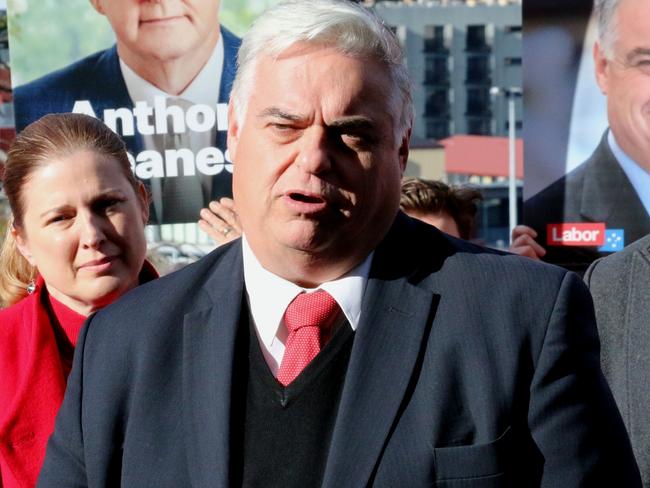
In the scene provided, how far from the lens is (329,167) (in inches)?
69.0

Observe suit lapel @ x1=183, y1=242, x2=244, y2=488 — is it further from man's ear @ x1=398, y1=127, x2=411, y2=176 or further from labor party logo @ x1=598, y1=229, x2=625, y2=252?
labor party logo @ x1=598, y1=229, x2=625, y2=252

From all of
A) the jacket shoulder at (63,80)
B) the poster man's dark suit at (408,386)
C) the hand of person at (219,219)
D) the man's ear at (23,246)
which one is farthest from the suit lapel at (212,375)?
the jacket shoulder at (63,80)

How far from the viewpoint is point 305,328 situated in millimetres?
1877

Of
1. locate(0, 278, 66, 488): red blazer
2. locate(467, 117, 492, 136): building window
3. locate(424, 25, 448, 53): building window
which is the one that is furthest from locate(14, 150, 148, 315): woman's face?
locate(467, 117, 492, 136): building window

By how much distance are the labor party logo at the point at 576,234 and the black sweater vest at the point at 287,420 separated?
2.01 meters

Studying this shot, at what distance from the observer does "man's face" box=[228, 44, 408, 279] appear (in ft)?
5.79

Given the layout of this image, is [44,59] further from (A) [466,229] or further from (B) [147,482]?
(B) [147,482]

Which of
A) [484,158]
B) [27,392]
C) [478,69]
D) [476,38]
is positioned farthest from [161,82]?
[478,69]

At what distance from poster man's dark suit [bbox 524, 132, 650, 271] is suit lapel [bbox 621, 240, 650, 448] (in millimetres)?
1270

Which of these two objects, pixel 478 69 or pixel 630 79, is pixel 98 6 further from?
pixel 478 69

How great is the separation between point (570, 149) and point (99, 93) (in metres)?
1.54

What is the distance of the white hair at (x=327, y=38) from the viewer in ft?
5.92

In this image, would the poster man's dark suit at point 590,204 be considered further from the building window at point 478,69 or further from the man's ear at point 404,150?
the building window at point 478,69

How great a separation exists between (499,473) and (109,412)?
61 cm
